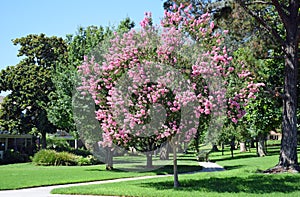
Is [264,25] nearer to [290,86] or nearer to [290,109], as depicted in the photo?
[290,86]

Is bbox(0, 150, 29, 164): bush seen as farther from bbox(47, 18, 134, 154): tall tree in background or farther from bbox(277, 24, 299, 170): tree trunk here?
bbox(277, 24, 299, 170): tree trunk

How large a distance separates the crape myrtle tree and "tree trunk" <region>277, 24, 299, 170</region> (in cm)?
533

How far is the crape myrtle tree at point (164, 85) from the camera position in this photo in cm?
1107

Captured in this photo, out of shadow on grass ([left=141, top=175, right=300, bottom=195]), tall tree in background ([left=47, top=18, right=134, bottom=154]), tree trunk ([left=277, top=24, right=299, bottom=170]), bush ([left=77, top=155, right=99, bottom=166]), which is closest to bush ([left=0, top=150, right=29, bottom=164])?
bush ([left=77, top=155, right=99, bottom=166])

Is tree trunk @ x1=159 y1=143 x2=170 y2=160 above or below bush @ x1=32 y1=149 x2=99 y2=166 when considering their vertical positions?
above

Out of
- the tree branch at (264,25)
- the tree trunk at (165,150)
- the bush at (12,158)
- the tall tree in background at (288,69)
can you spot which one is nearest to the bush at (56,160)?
the bush at (12,158)

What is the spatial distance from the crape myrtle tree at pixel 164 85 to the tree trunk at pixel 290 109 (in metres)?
5.33

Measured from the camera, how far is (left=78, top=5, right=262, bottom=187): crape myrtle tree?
11070mm

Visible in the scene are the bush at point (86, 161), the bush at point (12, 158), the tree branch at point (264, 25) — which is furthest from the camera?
the bush at point (12, 158)

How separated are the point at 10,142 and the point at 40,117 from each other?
455 centimetres

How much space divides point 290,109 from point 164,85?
323 inches

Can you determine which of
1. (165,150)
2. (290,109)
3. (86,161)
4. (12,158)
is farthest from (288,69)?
(12,158)

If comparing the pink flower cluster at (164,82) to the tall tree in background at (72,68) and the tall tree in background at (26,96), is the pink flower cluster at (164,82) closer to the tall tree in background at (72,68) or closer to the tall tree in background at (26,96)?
the tall tree in background at (72,68)

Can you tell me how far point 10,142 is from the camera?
36969mm
